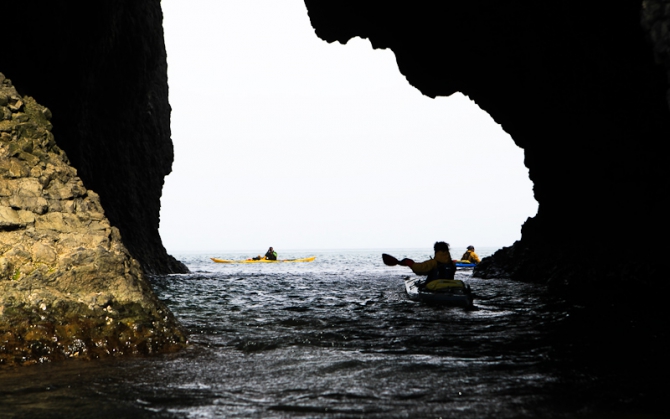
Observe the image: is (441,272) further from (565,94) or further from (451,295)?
(565,94)

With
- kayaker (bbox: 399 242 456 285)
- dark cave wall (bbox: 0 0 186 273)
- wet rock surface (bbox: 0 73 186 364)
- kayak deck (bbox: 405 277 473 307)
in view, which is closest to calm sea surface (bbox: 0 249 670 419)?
wet rock surface (bbox: 0 73 186 364)

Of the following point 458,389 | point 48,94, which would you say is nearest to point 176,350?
point 458,389

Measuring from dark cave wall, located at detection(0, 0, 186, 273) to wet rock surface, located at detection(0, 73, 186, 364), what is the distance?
7.32 m

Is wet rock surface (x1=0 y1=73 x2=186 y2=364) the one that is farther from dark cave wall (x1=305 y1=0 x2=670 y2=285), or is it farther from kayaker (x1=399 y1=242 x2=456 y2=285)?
dark cave wall (x1=305 y1=0 x2=670 y2=285)

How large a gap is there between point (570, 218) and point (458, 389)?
17.1 meters

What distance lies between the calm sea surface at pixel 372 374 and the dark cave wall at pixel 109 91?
9.86 metres

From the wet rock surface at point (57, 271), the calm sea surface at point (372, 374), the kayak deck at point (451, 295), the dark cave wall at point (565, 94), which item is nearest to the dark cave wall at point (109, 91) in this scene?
the wet rock surface at point (57, 271)

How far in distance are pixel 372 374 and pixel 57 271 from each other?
346 cm

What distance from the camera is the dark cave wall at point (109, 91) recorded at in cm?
1495

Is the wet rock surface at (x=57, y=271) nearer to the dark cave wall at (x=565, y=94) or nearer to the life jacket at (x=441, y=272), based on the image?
the life jacket at (x=441, y=272)

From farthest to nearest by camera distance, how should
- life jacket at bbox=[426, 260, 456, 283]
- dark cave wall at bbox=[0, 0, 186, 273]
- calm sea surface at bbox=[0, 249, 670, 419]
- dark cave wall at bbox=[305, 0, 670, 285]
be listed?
dark cave wall at bbox=[0, 0, 186, 273]
life jacket at bbox=[426, 260, 456, 283]
dark cave wall at bbox=[305, 0, 670, 285]
calm sea surface at bbox=[0, 249, 670, 419]

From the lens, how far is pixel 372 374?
5184mm

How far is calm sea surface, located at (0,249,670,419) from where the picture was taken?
13.1 ft

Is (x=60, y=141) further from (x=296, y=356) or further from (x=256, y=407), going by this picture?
(x=256, y=407)
